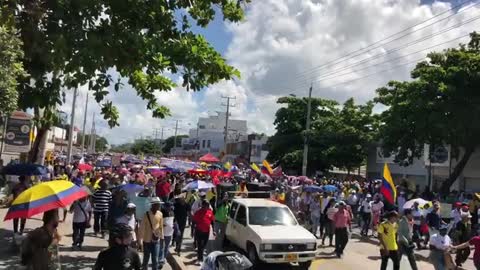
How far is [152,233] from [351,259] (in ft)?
23.8

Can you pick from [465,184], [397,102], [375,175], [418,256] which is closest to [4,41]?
[418,256]

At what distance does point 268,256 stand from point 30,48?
857cm

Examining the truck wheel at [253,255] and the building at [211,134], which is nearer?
the truck wheel at [253,255]

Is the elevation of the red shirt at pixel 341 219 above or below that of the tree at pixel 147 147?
below

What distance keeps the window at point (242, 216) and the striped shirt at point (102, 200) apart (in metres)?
3.65

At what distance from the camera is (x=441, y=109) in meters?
33.0

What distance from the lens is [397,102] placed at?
3709 cm

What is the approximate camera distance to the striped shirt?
16.0 metres

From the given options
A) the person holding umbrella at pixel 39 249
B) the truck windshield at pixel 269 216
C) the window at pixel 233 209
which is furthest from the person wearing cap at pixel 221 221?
the person holding umbrella at pixel 39 249

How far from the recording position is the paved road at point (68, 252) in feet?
39.1

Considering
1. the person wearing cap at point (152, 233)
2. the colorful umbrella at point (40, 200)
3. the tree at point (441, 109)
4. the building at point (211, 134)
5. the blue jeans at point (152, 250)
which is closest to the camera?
the colorful umbrella at point (40, 200)

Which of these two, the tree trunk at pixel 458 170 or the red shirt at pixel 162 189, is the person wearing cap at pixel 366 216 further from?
the tree trunk at pixel 458 170

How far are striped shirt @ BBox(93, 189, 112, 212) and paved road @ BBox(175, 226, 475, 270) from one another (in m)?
2.54

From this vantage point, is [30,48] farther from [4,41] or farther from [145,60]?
[4,41]
